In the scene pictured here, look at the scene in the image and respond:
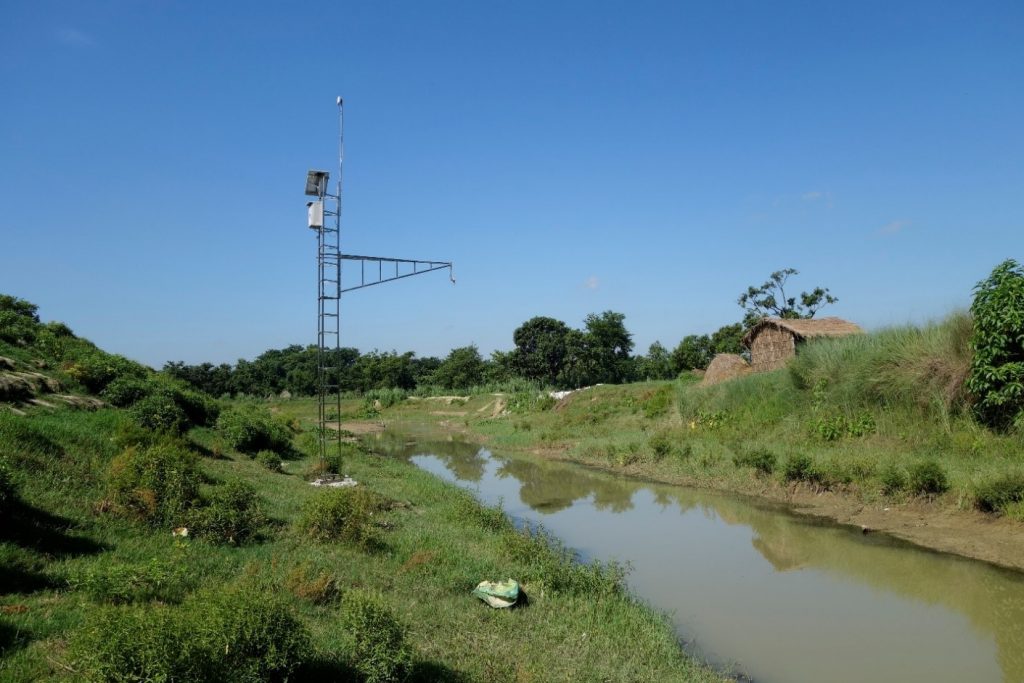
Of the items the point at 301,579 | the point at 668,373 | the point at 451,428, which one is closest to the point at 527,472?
the point at 301,579

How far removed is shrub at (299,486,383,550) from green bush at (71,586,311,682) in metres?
3.63

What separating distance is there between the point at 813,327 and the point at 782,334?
53.1 inches

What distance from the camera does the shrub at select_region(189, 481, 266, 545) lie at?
769 cm

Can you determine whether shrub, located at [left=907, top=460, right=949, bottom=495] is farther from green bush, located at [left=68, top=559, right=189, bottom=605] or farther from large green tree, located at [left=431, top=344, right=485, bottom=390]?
large green tree, located at [left=431, top=344, right=485, bottom=390]

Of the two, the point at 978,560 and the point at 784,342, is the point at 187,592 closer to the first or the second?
the point at 978,560

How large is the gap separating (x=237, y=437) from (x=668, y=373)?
168 feet

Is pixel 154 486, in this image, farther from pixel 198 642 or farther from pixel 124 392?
pixel 124 392

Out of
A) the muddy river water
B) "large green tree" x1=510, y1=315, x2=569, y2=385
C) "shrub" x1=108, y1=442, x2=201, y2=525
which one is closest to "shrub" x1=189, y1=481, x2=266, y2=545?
"shrub" x1=108, y1=442, x2=201, y2=525

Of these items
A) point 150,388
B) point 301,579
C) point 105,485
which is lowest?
point 301,579

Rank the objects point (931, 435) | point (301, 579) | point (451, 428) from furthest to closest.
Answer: point (451, 428) < point (931, 435) < point (301, 579)

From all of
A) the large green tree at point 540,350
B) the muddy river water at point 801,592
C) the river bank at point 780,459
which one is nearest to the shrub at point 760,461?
the river bank at point 780,459

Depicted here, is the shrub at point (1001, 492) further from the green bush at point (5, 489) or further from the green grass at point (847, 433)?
the green bush at point (5, 489)

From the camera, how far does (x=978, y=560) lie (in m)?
9.55

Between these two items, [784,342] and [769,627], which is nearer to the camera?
[769,627]
